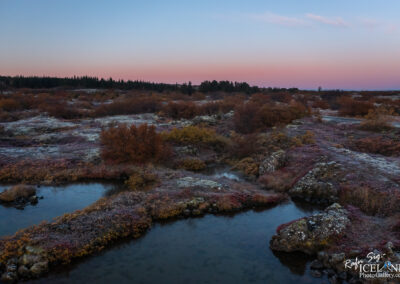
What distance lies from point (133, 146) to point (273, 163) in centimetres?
1125

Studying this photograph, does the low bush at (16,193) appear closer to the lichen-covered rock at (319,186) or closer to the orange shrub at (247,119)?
the lichen-covered rock at (319,186)

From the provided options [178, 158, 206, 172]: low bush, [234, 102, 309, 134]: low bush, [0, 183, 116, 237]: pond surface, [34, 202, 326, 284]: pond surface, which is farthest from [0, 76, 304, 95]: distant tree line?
[34, 202, 326, 284]: pond surface

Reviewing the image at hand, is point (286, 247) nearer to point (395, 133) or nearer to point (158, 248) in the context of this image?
point (158, 248)

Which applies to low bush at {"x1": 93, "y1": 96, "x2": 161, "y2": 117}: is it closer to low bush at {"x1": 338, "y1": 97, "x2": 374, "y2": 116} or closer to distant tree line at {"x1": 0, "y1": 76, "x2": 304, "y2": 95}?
low bush at {"x1": 338, "y1": 97, "x2": 374, "y2": 116}

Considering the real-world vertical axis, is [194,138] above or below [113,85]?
below

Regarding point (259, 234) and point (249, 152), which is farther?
point (249, 152)

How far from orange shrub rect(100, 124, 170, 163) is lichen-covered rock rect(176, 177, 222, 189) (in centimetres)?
550

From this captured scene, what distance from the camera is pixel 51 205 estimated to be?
1695 cm

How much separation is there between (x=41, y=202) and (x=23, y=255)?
22.4 feet

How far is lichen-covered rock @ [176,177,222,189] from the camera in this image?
18844 mm

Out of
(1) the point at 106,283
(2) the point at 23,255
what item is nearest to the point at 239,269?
(1) the point at 106,283

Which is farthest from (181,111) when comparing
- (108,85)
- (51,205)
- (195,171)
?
(108,85)

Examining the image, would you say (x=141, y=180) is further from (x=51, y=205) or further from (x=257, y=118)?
(x=257, y=118)

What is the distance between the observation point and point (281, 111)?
1577 inches
